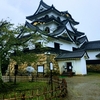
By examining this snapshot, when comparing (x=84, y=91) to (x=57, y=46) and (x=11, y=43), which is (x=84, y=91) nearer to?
(x=11, y=43)

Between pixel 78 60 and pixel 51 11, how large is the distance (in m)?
14.3

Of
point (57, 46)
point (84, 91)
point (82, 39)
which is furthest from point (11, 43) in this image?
point (82, 39)

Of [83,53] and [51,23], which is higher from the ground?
[51,23]

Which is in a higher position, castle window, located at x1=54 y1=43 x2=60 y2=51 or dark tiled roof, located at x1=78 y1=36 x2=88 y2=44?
dark tiled roof, located at x1=78 y1=36 x2=88 y2=44

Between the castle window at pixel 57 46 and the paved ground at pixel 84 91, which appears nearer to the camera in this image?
the paved ground at pixel 84 91

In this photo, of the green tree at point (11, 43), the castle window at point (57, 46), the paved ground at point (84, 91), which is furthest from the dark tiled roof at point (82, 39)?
the paved ground at point (84, 91)

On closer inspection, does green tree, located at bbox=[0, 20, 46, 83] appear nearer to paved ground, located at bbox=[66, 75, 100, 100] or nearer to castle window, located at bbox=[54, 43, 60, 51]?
paved ground, located at bbox=[66, 75, 100, 100]

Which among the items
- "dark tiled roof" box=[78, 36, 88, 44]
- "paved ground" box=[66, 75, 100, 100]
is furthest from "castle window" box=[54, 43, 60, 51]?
"paved ground" box=[66, 75, 100, 100]

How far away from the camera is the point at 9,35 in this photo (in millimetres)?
13438

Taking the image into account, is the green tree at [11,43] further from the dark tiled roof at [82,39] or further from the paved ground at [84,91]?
the dark tiled roof at [82,39]

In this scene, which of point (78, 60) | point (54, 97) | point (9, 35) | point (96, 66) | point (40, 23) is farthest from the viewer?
point (40, 23)

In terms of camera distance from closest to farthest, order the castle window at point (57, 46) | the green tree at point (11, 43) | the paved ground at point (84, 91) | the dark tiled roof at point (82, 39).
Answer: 1. the paved ground at point (84, 91)
2. the green tree at point (11, 43)
3. the castle window at point (57, 46)
4. the dark tiled roof at point (82, 39)

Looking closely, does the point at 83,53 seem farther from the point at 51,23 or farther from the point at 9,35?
the point at 9,35

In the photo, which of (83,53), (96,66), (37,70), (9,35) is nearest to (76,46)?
(96,66)
